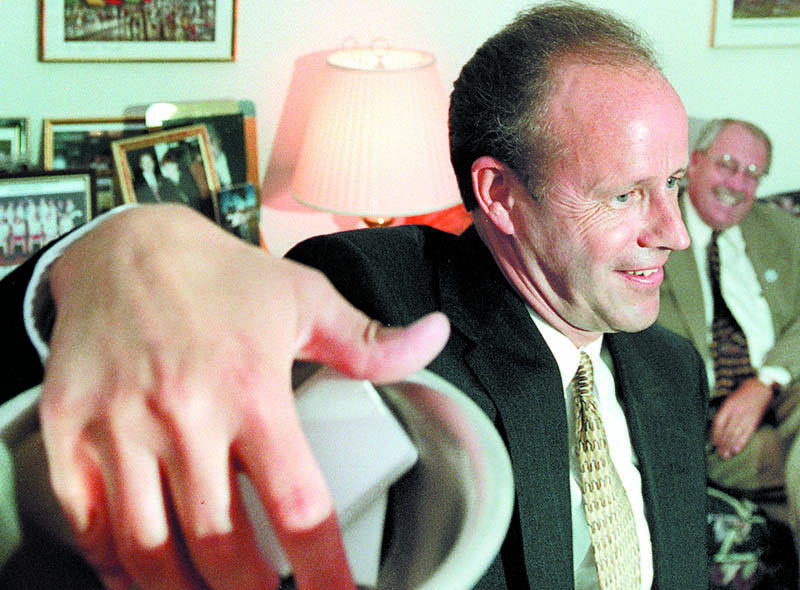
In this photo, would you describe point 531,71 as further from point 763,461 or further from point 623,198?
point 763,461

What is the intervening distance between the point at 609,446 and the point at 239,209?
144 centimetres

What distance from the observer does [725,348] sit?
2.42 metres

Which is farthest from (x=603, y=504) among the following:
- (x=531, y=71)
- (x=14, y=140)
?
(x=14, y=140)

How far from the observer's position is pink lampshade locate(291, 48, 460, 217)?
2.01 meters

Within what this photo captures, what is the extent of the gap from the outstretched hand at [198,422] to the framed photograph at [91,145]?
1.88 m

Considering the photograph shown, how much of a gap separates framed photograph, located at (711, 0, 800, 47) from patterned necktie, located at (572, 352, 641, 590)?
2306 millimetres

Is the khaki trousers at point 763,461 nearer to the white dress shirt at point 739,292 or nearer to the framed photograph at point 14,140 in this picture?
the white dress shirt at point 739,292

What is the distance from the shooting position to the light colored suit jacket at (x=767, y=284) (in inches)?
91.7

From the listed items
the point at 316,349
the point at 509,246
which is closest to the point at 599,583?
the point at 509,246

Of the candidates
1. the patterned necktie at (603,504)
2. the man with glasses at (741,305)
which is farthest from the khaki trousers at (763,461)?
the patterned necktie at (603,504)

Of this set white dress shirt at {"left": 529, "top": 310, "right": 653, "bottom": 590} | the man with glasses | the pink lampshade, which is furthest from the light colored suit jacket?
white dress shirt at {"left": 529, "top": 310, "right": 653, "bottom": 590}

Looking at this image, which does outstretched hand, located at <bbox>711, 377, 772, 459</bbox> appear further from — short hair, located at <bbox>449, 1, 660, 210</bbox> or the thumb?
the thumb

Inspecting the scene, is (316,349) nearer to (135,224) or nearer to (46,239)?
(135,224)

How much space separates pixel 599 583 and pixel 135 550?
97 centimetres
